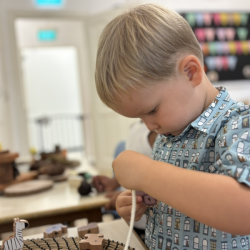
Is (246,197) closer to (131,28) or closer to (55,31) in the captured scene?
(131,28)

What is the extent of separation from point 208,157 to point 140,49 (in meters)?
0.22

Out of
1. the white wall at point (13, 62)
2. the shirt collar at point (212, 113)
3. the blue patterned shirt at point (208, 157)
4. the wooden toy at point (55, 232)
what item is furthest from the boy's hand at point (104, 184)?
the white wall at point (13, 62)

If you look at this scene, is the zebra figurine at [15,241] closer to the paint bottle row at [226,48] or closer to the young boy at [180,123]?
the young boy at [180,123]

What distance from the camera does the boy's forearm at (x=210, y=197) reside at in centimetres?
42

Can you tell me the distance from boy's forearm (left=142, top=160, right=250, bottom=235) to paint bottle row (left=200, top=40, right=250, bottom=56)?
15.2ft

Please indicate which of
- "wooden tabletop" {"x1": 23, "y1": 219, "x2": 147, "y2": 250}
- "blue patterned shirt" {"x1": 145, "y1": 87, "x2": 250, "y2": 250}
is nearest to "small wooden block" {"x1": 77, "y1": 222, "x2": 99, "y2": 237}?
"wooden tabletop" {"x1": 23, "y1": 219, "x2": 147, "y2": 250}

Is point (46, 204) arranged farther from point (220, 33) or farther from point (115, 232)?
point (220, 33)

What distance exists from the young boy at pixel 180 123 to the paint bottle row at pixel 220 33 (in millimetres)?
4526

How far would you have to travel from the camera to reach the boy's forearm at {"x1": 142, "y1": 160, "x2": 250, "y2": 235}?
42 centimetres

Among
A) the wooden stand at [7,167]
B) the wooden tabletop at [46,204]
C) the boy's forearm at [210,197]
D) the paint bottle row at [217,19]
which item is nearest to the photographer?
the boy's forearm at [210,197]

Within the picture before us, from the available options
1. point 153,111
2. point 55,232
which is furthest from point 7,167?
point 153,111

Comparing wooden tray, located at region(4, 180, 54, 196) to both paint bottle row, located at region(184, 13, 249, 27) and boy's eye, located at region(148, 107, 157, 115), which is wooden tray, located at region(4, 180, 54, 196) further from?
paint bottle row, located at region(184, 13, 249, 27)

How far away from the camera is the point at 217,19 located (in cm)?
494

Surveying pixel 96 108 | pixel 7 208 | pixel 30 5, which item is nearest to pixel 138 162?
pixel 7 208
